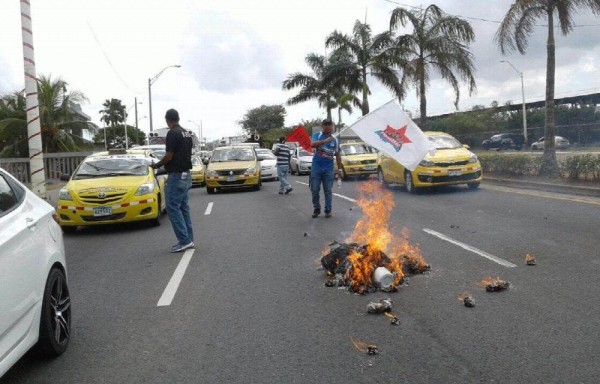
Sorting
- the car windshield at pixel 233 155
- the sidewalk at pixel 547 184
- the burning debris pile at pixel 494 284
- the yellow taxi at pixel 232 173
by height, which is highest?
the car windshield at pixel 233 155

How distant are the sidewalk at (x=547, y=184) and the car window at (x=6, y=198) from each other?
1263cm

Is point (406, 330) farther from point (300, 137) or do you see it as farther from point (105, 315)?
point (300, 137)

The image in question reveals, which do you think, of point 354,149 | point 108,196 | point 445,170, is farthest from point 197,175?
point 108,196

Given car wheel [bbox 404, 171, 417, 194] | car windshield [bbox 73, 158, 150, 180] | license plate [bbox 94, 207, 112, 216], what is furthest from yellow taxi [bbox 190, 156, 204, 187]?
license plate [bbox 94, 207, 112, 216]

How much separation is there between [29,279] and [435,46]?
23.8 metres

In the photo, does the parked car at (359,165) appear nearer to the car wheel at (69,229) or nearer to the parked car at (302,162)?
the parked car at (302,162)

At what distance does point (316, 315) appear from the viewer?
5.00 meters

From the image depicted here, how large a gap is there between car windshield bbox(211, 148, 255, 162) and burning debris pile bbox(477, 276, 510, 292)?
48.1 ft

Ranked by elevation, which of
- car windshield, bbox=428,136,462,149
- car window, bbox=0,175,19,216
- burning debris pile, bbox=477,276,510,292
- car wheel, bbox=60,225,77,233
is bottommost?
car wheel, bbox=60,225,77,233

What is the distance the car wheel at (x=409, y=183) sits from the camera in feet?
50.4

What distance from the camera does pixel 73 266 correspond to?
24.8 feet

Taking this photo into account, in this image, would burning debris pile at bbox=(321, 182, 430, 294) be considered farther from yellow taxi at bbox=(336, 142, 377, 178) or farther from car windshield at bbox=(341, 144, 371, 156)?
car windshield at bbox=(341, 144, 371, 156)

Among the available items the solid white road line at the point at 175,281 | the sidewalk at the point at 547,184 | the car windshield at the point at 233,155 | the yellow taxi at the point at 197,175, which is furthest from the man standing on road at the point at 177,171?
the yellow taxi at the point at 197,175

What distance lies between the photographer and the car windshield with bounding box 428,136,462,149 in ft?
52.5
